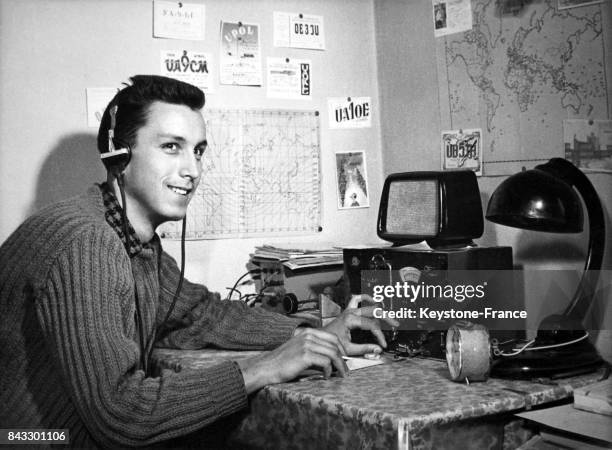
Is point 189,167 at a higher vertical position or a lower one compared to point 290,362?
higher

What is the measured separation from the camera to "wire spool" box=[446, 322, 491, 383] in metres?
1.15

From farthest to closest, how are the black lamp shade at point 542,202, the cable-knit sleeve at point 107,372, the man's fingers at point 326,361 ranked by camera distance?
the black lamp shade at point 542,202 → the man's fingers at point 326,361 → the cable-knit sleeve at point 107,372

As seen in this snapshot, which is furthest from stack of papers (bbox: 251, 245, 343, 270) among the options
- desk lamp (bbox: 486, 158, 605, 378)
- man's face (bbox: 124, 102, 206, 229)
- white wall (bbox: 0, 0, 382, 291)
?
desk lamp (bbox: 486, 158, 605, 378)

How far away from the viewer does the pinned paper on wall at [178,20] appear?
1.97 m

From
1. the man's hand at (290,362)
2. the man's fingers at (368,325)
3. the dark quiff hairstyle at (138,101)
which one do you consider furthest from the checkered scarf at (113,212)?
the man's fingers at (368,325)

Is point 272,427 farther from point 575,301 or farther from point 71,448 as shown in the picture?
point 575,301

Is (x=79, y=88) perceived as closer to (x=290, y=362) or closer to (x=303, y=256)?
(x=303, y=256)

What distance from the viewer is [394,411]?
0.99 metres

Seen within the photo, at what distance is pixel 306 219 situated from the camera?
85.7 inches

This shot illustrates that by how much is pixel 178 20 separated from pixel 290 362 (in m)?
1.24

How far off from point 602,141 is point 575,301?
0.42 meters

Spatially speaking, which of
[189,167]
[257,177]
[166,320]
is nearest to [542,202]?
[189,167]

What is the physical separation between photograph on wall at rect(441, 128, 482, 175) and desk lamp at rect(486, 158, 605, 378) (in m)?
0.44

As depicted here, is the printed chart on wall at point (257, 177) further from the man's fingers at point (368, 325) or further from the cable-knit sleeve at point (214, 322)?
the man's fingers at point (368, 325)
